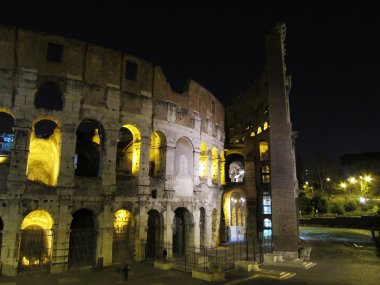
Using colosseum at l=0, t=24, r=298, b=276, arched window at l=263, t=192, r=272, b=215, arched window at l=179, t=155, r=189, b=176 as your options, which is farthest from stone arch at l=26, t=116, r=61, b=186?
arched window at l=263, t=192, r=272, b=215

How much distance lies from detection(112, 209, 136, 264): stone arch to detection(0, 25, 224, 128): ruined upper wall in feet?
21.3

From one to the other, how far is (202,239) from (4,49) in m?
16.8

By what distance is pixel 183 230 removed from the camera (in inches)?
840

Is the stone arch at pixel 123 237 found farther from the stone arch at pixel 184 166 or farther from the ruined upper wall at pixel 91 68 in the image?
the ruined upper wall at pixel 91 68

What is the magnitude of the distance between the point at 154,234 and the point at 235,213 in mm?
11366

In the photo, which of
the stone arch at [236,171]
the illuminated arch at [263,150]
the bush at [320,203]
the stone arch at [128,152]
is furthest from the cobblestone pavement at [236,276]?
the bush at [320,203]

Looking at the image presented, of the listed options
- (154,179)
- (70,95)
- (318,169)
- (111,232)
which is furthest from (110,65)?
(318,169)

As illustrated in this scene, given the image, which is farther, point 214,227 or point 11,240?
point 214,227

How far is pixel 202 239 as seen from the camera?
21922 mm

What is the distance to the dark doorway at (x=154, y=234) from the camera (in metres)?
18.7

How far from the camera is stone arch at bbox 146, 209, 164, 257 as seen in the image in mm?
18581

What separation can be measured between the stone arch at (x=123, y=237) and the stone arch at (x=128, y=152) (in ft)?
8.91

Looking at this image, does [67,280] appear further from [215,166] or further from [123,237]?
[215,166]

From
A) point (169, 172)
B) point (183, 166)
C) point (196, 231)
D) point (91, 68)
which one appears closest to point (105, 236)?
point (169, 172)
